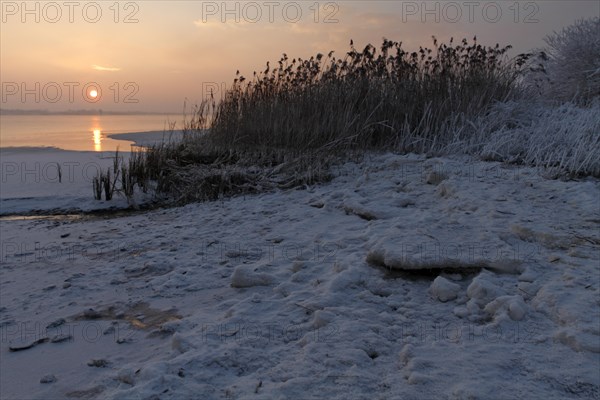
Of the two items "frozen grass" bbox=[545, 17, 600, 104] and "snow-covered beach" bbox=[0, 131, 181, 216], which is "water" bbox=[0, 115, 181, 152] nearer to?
"snow-covered beach" bbox=[0, 131, 181, 216]

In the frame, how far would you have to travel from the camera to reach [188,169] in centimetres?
562

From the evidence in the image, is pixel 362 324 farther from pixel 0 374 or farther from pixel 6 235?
pixel 6 235

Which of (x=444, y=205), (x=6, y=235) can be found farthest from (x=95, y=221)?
(x=444, y=205)

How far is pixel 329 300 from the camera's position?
2.12 meters

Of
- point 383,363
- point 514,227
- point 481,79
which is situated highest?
point 481,79

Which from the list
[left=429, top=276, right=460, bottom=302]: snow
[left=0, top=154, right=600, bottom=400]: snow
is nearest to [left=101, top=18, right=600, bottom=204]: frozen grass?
[left=0, top=154, right=600, bottom=400]: snow

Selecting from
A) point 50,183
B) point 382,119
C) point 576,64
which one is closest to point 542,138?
point 382,119

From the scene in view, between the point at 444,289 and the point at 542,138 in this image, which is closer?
the point at 444,289

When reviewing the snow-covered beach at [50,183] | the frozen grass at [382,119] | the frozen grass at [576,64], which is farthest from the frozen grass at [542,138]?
the snow-covered beach at [50,183]

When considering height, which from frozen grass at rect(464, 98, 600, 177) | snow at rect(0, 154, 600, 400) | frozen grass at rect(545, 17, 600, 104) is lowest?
snow at rect(0, 154, 600, 400)

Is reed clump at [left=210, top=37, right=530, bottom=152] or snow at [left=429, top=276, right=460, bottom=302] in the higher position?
reed clump at [left=210, top=37, right=530, bottom=152]

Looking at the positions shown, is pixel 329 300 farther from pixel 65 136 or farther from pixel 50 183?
pixel 65 136

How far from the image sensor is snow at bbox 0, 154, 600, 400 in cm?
158

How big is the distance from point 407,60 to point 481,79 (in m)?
1.06
